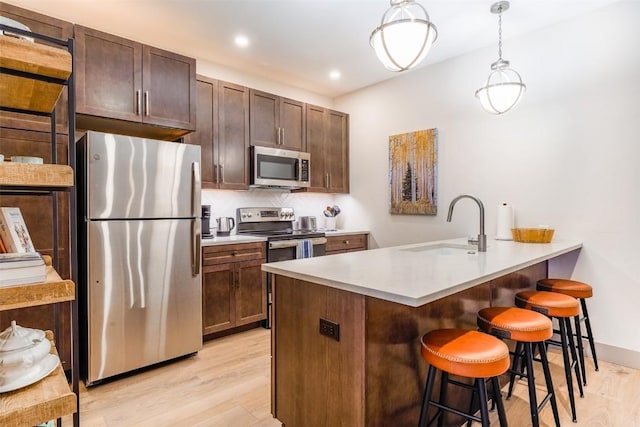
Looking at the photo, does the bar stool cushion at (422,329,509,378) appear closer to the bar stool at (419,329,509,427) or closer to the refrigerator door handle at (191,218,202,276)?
the bar stool at (419,329,509,427)

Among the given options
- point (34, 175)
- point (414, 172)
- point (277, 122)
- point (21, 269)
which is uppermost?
point (277, 122)

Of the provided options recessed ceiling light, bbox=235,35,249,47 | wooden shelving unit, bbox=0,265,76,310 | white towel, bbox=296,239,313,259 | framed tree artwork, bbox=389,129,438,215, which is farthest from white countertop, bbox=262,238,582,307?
recessed ceiling light, bbox=235,35,249,47

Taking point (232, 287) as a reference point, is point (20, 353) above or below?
above

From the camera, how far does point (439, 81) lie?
3818mm

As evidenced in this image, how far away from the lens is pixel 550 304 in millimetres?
2059

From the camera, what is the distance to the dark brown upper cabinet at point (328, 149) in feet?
14.4

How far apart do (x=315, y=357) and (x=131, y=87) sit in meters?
2.44

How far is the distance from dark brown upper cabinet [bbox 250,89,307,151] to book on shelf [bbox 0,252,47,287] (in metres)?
3.01

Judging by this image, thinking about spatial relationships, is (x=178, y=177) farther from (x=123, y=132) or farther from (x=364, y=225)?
(x=364, y=225)

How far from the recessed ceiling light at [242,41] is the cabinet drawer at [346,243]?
7.26 ft

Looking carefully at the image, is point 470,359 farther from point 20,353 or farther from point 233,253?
point 233,253

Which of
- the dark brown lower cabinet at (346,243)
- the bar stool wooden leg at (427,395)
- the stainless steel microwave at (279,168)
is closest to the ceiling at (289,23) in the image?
the stainless steel microwave at (279,168)

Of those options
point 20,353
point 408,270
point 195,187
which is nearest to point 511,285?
point 408,270

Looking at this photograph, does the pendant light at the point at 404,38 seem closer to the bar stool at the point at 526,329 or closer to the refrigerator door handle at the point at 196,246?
the bar stool at the point at 526,329
